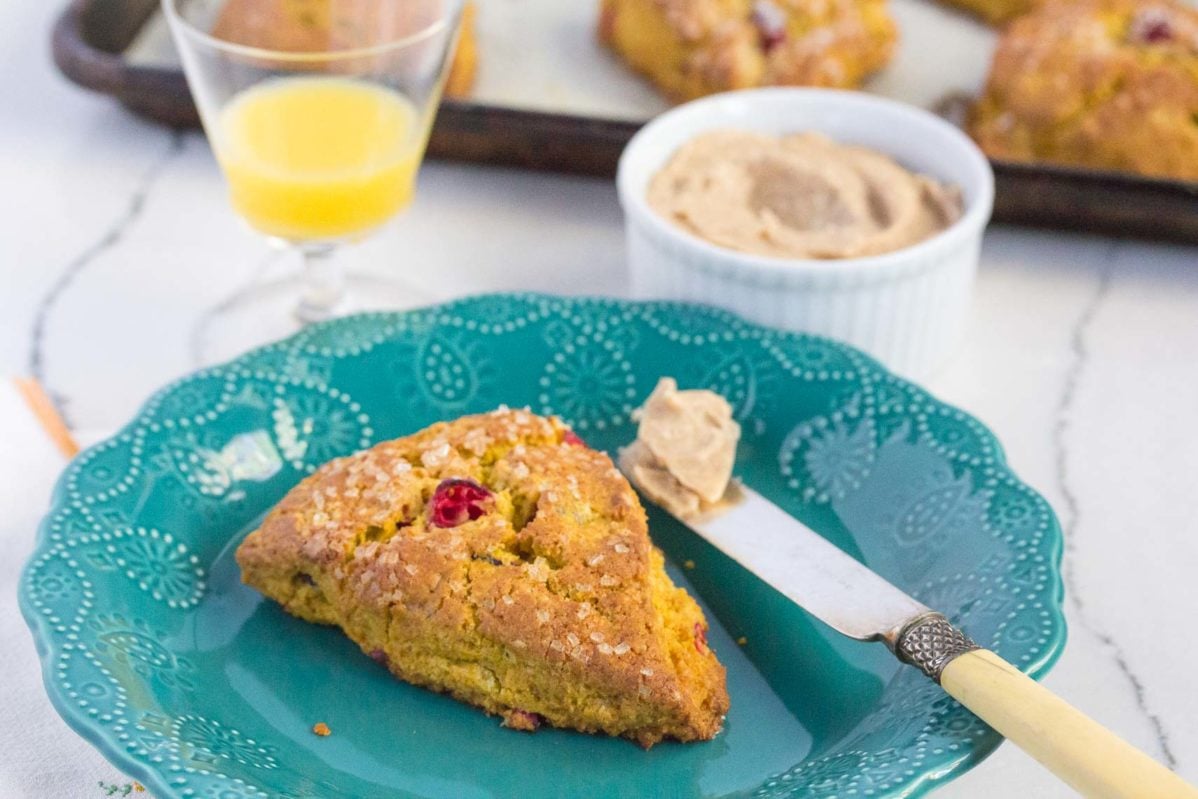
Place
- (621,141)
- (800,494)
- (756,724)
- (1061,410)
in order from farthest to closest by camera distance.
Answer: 1. (621,141)
2. (1061,410)
3. (800,494)
4. (756,724)

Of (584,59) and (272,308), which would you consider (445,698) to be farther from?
(584,59)

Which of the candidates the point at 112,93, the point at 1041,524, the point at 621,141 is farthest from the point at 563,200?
the point at 1041,524

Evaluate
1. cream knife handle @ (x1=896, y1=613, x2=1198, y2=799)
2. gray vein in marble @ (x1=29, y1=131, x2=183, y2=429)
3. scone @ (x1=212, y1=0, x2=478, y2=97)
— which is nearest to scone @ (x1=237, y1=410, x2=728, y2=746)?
cream knife handle @ (x1=896, y1=613, x2=1198, y2=799)

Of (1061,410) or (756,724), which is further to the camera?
(1061,410)

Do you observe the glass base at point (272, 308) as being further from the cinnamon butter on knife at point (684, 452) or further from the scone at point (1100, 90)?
the scone at point (1100, 90)

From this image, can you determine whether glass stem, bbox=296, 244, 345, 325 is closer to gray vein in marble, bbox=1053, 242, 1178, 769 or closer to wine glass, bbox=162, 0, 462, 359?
wine glass, bbox=162, 0, 462, 359

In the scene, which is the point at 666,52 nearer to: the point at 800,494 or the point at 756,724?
the point at 800,494

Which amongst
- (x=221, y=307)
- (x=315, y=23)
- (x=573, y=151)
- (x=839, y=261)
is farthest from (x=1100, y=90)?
(x=221, y=307)
